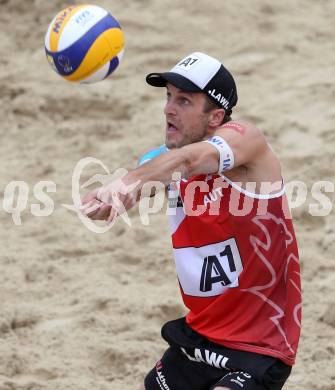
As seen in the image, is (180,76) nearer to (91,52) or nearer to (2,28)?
(91,52)

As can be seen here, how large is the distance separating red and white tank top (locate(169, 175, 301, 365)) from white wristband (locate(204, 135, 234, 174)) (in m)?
0.25

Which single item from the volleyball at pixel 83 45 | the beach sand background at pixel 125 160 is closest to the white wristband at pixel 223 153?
the volleyball at pixel 83 45

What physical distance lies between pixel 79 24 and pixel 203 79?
3.30ft

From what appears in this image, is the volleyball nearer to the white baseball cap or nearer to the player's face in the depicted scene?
the white baseball cap

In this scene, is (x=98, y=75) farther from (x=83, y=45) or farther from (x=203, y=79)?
(x=203, y=79)

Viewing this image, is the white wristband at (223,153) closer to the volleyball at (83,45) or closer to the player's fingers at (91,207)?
the player's fingers at (91,207)

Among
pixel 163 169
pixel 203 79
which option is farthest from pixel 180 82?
pixel 163 169

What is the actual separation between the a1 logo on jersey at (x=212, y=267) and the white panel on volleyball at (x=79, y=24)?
1258mm

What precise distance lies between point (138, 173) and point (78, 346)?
7.10 ft

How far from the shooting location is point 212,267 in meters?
3.93

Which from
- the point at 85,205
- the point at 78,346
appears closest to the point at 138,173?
the point at 85,205

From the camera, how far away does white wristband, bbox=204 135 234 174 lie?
11.7 feet

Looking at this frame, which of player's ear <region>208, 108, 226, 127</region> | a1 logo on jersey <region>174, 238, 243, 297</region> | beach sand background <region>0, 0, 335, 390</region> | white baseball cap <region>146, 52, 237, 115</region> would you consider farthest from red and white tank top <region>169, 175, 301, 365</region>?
beach sand background <region>0, 0, 335, 390</region>

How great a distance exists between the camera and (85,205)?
3281mm
